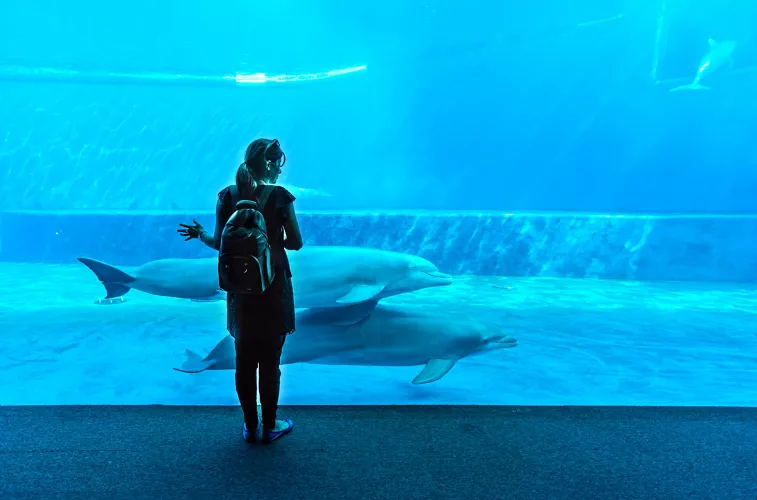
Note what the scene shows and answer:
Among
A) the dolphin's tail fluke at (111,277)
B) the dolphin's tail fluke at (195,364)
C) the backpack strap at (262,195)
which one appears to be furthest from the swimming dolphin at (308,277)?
the backpack strap at (262,195)

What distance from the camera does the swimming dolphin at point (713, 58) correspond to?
24.6 metres

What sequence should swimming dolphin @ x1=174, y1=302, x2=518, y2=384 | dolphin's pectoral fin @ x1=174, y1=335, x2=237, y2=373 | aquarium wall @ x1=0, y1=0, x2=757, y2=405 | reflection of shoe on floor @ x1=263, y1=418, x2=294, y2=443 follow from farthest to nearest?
aquarium wall @ x1=0, y1=0, x2=757, y2=405 < swimming dolphin @ x1=174, y1=302, x2=518, y2=384 < dolphin's pectoral fin @ x1=174, y1=335, x2=237, y2=373 < reflection of shoe on floor @ x1=263, y1=418, x2=294, y2=443

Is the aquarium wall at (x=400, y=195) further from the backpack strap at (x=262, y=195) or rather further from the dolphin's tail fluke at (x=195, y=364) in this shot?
the backpack strap at (x=262, y=195)

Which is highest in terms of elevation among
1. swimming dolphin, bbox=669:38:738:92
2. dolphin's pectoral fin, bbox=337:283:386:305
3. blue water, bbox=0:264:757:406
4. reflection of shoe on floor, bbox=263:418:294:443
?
swimming dolphin, bbox=669:38:738:92

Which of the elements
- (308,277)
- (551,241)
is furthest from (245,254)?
(551,241)

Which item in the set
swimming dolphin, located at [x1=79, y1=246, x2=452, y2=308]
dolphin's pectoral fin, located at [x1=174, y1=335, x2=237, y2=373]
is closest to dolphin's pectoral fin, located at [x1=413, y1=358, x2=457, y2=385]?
swimming dolphin, located at [x1=79, y1=246, x2=452, y2=308]

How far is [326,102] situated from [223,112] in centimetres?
822

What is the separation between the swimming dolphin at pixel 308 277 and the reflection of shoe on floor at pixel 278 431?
78.1 inches

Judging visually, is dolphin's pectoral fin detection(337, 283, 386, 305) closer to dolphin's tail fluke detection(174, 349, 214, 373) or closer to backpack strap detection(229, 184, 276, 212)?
dolphin's tail fluke detection(174, 349, 214, 373)

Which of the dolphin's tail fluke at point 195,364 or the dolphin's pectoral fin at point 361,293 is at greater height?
the dolphin's pectoral fin at point 361,293

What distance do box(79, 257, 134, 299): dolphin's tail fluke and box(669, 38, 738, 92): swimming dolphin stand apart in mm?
27254

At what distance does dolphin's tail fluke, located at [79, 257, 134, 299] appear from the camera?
180 inches

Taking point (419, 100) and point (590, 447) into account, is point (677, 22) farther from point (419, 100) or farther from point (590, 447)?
point (590, 447)

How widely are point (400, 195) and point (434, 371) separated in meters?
38.0
